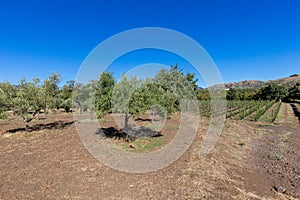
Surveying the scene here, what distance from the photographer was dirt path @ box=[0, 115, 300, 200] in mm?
5965

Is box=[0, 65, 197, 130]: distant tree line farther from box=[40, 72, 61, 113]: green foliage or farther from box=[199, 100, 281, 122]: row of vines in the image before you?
box=[199, 100, 281, 122]: row of vines

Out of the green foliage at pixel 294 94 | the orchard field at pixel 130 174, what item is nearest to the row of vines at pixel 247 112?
the orchard field at pixel 130 174

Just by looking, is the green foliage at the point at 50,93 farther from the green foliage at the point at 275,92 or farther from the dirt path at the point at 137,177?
the green foliage at the point at 275,92

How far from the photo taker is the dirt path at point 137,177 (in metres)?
5.96

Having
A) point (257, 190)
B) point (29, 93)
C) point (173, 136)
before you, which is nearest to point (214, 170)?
point (257, 190)

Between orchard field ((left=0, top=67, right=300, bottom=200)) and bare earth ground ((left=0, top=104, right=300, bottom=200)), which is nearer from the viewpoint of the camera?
bare earth ground ((left=0, top=104, right=300, bottom=200))

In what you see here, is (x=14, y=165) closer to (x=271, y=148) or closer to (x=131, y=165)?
(x=131, y=165)

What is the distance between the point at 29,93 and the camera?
47.6 ft

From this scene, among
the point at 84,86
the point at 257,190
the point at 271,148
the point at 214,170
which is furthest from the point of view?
the point at 84,86

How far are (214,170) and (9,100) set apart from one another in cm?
1673

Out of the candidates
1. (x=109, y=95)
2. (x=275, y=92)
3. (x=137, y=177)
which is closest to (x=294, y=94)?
(x=275, y=92)

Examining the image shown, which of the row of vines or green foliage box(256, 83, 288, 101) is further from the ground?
green foliage box(256, 83, 288, 101)

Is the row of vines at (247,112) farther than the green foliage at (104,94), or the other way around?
the row of vines at (247,112)

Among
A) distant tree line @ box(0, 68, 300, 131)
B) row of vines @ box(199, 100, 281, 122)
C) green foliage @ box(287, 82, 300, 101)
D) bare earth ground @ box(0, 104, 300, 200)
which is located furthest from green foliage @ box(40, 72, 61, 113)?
green foliage @ box(287, 82, 300, 101)
